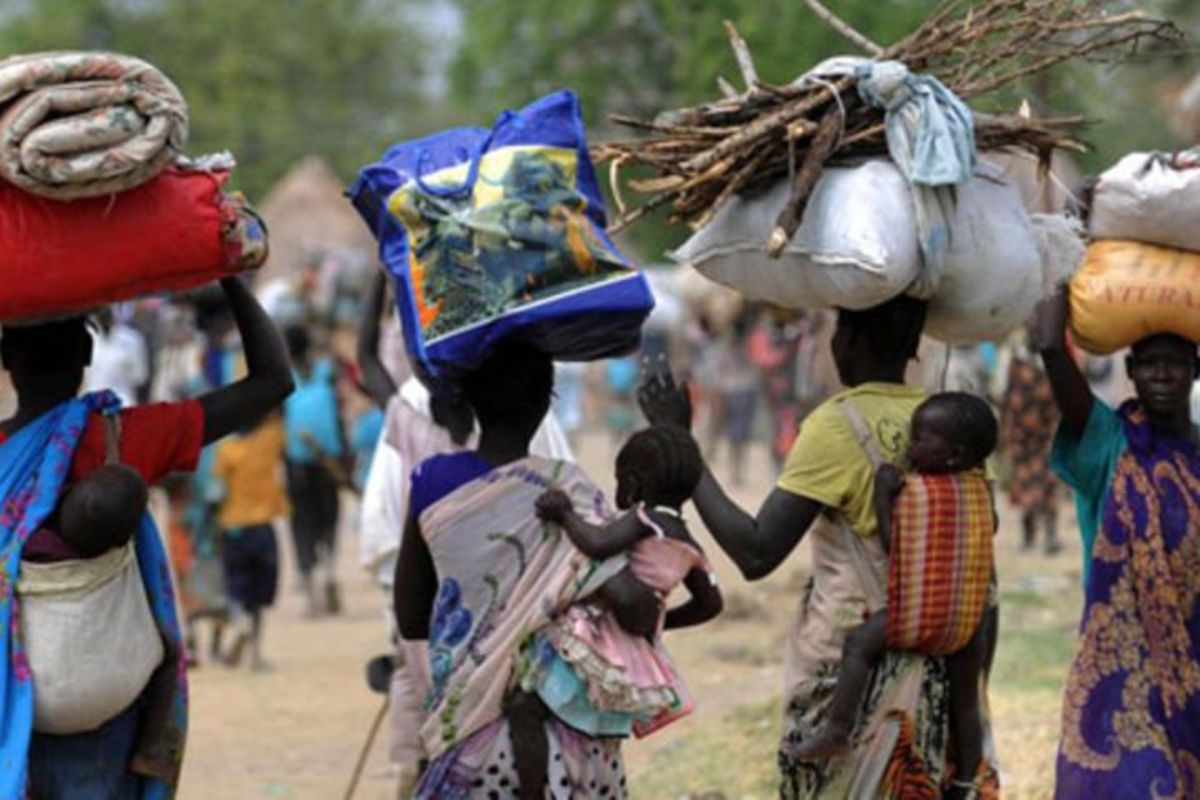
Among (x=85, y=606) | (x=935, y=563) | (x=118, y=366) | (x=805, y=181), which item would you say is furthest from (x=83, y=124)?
(x=118, y=366)

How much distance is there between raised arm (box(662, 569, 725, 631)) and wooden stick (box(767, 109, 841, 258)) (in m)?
0.74

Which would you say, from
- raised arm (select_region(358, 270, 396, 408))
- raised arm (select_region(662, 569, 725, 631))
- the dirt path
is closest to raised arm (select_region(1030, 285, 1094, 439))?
raised arm (select_region(662, 569, 725, 631))

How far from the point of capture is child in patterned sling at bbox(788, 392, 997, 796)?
5266mm

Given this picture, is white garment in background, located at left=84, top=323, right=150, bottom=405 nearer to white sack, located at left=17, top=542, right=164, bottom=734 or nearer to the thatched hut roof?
white sack, located at left=17, top=542, right=164, bottom=734

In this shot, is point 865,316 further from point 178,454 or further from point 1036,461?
point 1036,461

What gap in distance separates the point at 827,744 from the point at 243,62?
57724mm

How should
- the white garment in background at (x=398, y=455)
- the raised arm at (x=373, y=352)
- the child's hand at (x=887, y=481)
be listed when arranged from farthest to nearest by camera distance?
the white garment in background at (x=398, y=455)
the raised arm at (x=373, y=352)
the child's hand at (x=887, y=481)

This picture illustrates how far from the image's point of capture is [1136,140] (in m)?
54.5

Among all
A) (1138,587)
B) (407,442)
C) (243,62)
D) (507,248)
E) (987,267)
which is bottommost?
(243,62)

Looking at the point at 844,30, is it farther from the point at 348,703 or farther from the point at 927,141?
the point at 348,703

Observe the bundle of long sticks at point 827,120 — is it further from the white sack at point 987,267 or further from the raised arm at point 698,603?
the raised arm at point 698,603

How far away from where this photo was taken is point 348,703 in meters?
11.9

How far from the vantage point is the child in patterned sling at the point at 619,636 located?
4719 millimetres

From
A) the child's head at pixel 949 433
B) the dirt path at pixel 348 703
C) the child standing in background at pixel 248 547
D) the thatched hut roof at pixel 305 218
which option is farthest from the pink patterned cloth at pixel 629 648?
the thatched hut roof at pixel 305 218
